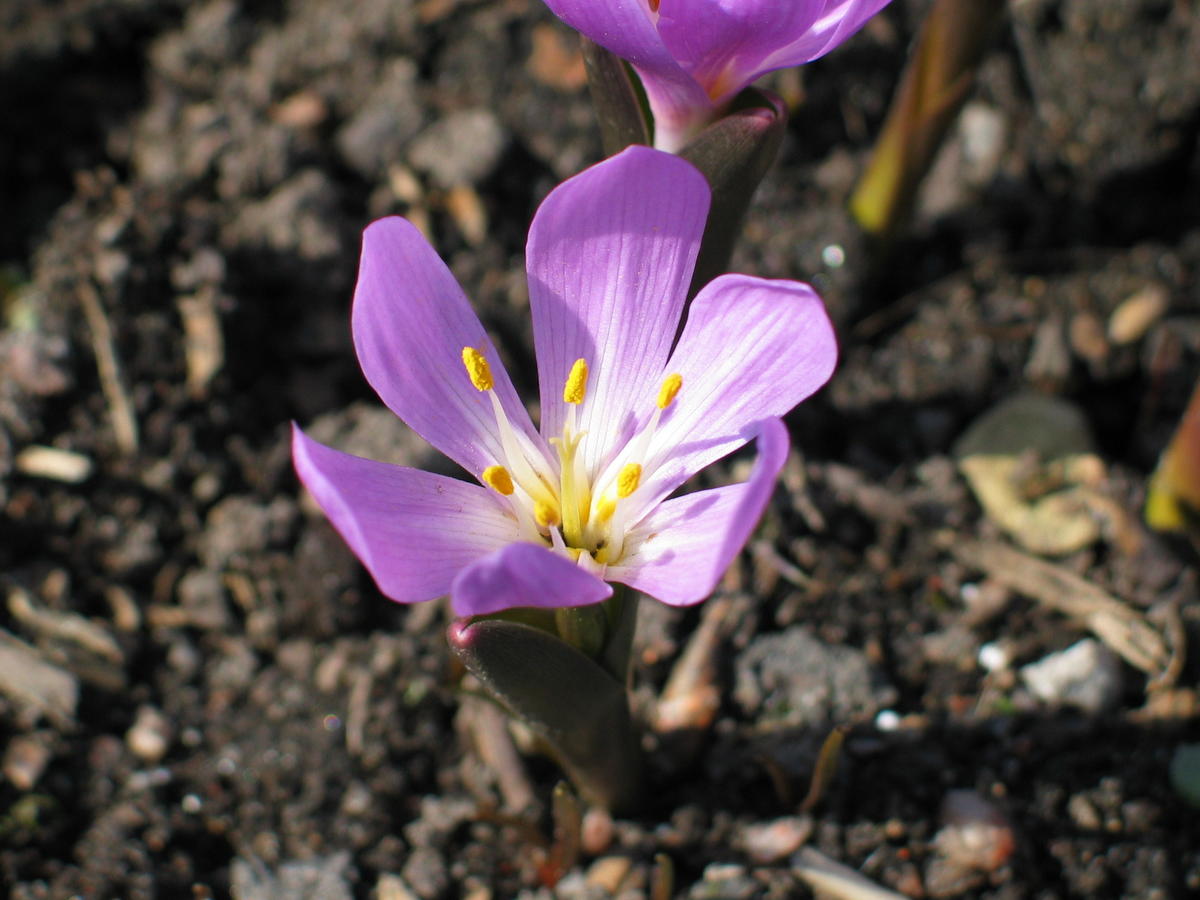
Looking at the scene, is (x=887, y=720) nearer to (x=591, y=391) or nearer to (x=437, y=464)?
(x=591, y=391)

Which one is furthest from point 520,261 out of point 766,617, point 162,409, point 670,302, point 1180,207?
point 1180,207

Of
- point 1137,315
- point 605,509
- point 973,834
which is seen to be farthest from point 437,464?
point 1137,315

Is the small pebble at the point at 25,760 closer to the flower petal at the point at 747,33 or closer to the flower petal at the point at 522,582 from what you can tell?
the flower petal at the point at 522,582

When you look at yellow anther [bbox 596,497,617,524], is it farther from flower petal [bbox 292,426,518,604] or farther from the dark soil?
the dark soil

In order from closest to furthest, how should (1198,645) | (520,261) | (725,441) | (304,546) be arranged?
(725,441) < (1198,645) < (304,546) < (520,261)

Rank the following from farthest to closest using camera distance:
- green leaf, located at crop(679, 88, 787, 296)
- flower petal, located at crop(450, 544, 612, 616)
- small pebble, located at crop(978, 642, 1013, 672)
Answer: small pebble, located at crop(978, 642, 1013, 672) → green leaf, located at crop(679, 88, 787, 296) → flower petal, located at crop(450, 544, 612, 616)

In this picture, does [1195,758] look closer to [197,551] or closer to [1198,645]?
[1198,645]

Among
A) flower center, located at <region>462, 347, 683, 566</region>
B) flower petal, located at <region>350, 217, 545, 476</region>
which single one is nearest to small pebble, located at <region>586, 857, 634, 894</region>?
flower center, located at <region>462, 347, 683, 566</region>
